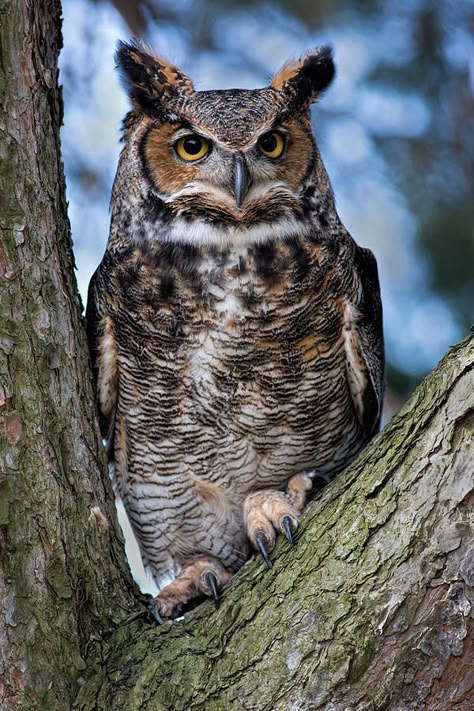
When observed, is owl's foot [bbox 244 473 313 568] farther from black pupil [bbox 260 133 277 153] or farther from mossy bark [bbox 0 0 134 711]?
black pupil [bbox 260 133 277 153]

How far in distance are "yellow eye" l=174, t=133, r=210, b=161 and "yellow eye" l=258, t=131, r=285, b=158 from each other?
14cm

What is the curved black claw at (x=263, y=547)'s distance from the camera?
68.2 inches

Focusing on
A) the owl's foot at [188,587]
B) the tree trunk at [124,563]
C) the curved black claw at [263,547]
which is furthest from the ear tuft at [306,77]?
the owl's foot at [188,587]

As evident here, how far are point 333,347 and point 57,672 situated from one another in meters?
1.04

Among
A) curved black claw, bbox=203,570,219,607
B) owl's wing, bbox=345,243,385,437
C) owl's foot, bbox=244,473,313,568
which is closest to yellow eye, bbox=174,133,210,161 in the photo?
owl's wing, bbox=345,243,385,437

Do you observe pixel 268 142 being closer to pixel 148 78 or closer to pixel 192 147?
pixel 192 147

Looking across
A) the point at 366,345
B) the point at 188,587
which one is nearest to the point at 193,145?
the point at 366,345

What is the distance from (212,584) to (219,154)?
1.04m

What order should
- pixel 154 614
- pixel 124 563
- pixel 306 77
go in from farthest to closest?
pixel 306 77, pixel 154 614, pixel 124 563

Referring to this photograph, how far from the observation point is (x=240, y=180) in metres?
2.06

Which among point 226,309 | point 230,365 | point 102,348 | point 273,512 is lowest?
point 273,512

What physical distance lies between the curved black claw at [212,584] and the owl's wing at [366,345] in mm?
646

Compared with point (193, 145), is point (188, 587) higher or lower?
lower

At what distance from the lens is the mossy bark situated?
1.60 meters
